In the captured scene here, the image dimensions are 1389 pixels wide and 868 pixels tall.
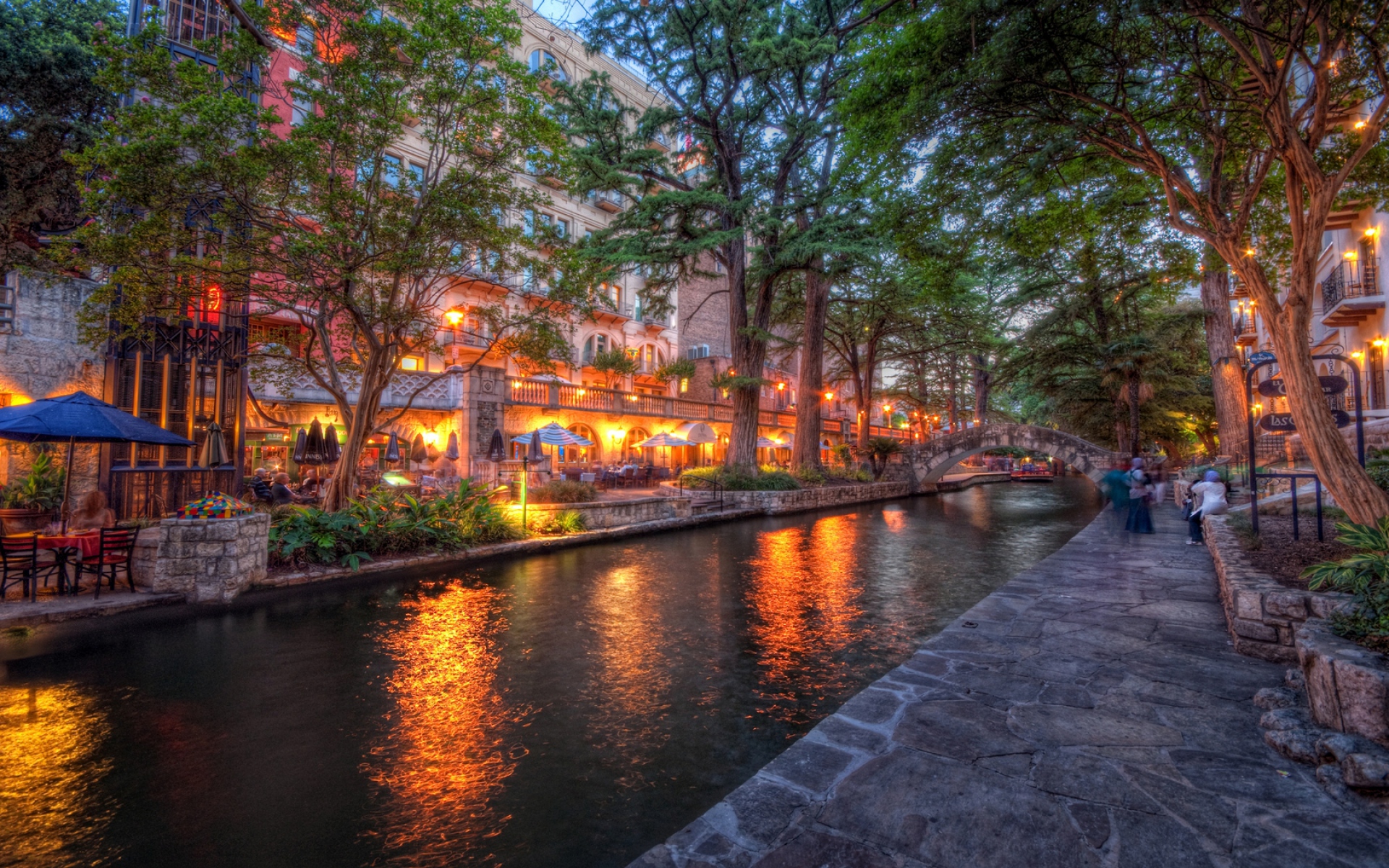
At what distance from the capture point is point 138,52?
28.1ft

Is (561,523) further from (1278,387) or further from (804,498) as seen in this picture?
(1278,387)

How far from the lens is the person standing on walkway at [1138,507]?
11.5m

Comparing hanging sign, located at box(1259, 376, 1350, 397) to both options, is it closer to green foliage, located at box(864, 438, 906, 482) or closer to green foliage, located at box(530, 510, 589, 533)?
green foliage, located at box(530, 510, 589, 533)

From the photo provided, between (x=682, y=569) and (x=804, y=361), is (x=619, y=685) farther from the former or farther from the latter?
(x=804, y=361)

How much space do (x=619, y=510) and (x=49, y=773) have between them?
11.8 metres

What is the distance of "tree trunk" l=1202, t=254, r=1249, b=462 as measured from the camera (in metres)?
18.6

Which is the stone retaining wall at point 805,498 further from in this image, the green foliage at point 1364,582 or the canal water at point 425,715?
the green foliage at point 1364,582

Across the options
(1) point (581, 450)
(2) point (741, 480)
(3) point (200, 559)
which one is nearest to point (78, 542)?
(3) point (200, 559)

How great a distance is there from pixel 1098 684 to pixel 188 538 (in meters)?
10.3

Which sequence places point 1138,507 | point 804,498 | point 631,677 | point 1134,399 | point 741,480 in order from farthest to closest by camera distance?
point 1134,399 → point 804,498 → point 741,480 → point 1138,507 → point 631,677

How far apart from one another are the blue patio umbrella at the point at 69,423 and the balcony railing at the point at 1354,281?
28912 mm

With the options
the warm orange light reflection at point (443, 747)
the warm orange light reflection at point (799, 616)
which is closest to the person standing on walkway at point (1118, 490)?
the warm orange light reflection at point (799, 616)

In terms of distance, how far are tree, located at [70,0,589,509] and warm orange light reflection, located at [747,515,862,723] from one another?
7.52 m

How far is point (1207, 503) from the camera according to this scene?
9.98 metres
